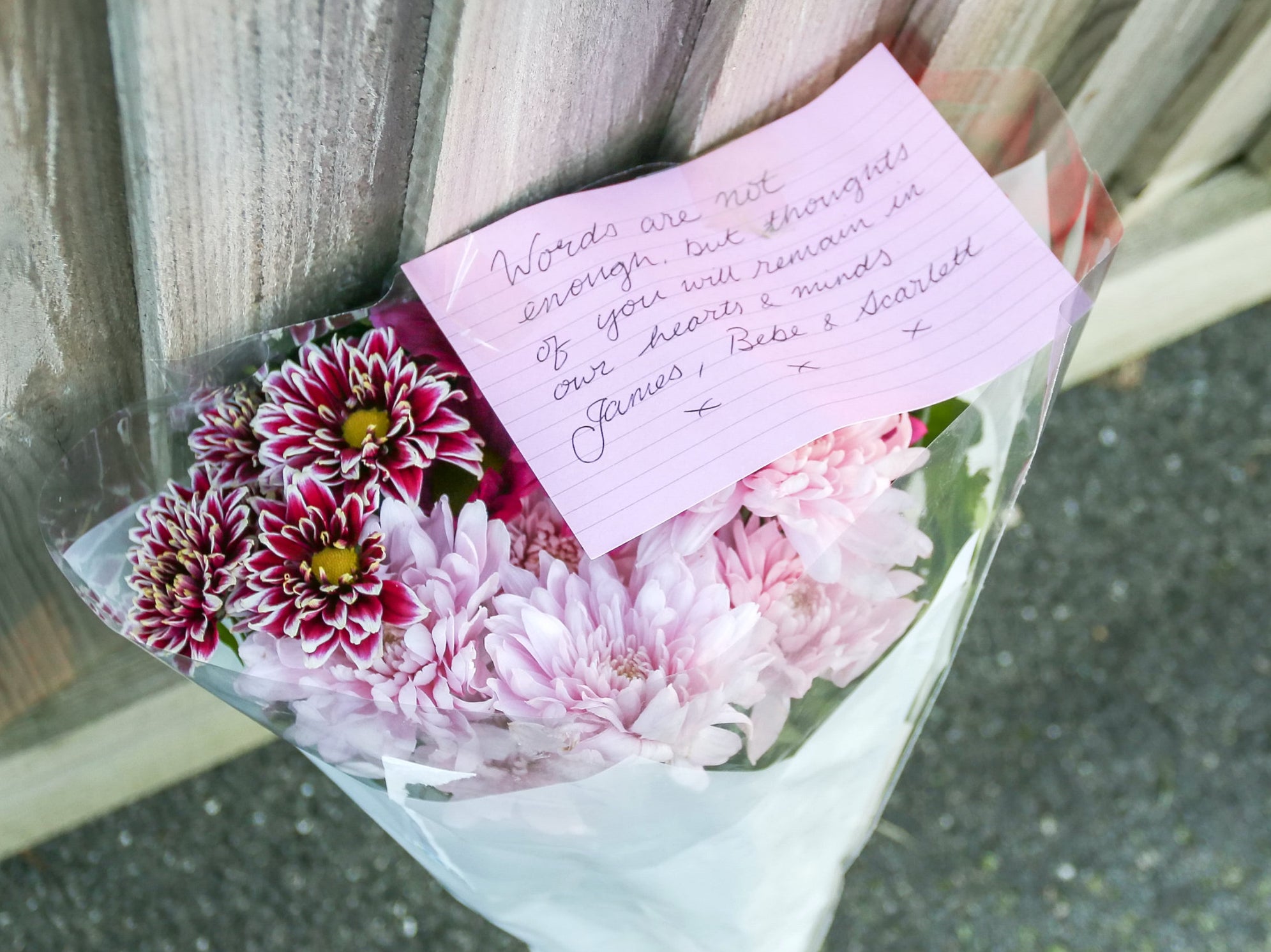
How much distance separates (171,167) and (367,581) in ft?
0.69

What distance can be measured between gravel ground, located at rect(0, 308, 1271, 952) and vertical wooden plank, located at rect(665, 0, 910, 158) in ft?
2.42

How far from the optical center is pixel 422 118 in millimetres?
519

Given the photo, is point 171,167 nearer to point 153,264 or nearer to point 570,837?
point 153,264

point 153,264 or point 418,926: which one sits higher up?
point 153,264

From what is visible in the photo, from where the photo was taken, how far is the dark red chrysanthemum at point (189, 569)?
0.49 metres

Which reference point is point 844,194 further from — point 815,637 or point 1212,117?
point 1212,117

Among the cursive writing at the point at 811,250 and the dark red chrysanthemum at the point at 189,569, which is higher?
the cursive writing at the point at 811,250

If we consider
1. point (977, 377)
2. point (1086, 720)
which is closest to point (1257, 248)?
point (1086, 720)

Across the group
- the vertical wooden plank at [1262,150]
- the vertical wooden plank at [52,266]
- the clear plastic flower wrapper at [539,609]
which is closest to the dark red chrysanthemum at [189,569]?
the clear plastic flower wrapper at [539,609]

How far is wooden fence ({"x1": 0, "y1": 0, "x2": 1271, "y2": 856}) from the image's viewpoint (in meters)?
0.43

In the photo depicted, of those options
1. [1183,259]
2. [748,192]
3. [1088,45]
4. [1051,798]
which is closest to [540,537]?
[748,192]

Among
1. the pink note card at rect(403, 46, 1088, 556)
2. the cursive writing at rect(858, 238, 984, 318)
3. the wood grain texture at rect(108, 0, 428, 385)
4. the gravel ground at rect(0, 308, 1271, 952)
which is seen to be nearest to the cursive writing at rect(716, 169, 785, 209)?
the pink note card at rect(403, 46, 1088, 556)

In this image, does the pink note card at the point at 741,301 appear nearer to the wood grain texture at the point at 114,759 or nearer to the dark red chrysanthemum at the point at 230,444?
the dark red chrysanthemum at the point at 230,444

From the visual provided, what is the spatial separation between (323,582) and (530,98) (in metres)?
0.28
